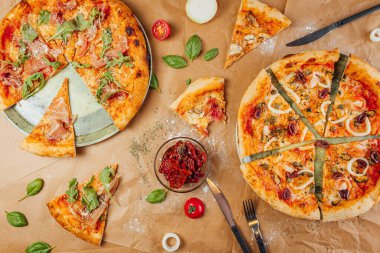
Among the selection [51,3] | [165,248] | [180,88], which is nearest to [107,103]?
[180,88]

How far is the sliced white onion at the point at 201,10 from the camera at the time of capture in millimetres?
5102

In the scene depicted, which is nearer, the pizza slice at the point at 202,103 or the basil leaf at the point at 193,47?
the pizza slice at the point at 202,103

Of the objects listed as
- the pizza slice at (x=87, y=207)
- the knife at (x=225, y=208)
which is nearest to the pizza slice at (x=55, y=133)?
the pizza slice at (x=87, y=207)

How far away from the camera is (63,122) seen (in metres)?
4.98

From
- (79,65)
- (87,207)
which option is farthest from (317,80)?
(87,207)

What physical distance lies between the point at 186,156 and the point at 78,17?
7.20 feet

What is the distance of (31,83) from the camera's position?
496 centimetres

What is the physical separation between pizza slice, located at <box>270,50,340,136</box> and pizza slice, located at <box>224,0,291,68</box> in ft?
2.18

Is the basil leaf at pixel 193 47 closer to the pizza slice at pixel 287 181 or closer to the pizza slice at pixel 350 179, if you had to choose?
the pizza slice at pixel 287 181

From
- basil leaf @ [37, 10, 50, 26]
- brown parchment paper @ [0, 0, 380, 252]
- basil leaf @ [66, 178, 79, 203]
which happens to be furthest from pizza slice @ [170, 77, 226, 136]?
basil leaf @ [37, 10, 50, 26]

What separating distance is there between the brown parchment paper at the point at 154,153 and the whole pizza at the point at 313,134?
1.67 feet

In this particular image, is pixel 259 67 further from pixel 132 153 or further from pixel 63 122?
Result: pixel 63 122

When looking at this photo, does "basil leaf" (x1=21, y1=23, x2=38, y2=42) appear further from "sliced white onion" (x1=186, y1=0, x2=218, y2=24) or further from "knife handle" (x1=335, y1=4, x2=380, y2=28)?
"knife handle" (x1=335, y1=4, x2=380, y2=28)

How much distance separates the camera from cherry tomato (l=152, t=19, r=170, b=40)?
5.11 meters
